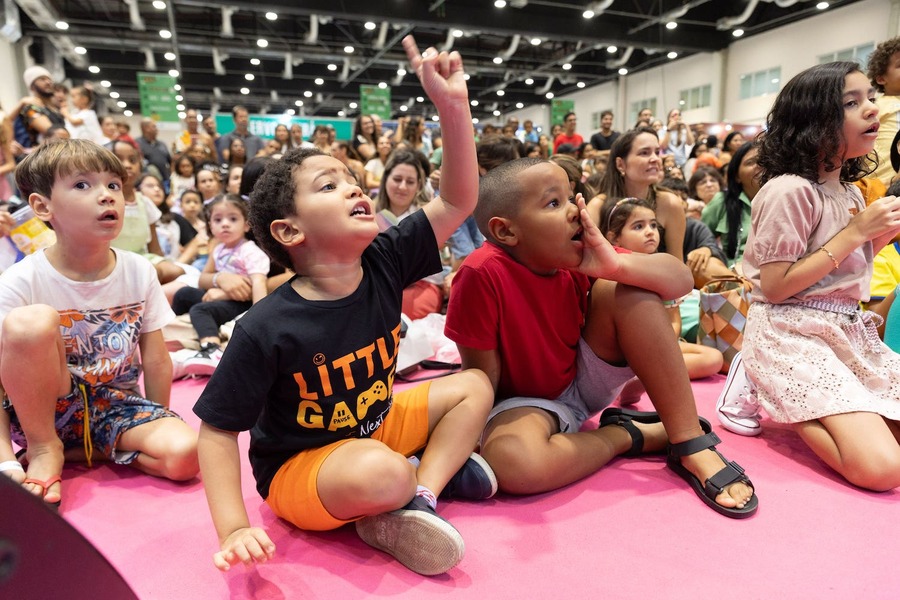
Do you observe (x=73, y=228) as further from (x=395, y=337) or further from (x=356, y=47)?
(x=356, y=47)

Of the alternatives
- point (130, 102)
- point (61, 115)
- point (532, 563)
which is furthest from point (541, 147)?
point (130, 102)

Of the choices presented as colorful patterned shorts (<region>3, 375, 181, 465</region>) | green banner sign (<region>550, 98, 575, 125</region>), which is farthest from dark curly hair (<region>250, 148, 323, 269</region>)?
green banner sign (<region>550, 98, 575, 125</region>)

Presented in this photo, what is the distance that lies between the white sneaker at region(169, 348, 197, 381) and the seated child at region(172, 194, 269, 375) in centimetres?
12

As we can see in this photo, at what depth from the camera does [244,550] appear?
862mm

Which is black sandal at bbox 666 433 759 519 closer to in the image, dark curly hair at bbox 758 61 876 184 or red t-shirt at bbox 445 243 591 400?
red t-shirt at bbox 445 243 591 400

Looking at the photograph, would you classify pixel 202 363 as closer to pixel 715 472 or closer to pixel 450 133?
pixel 450 133

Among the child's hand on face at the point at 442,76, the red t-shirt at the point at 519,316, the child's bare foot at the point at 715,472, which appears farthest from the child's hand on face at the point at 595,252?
the child's bare foot at the point at 715,472

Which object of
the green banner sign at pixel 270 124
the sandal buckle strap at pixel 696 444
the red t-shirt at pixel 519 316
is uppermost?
the green banner sign at pixel 270 124

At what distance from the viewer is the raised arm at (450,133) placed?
1014 mm

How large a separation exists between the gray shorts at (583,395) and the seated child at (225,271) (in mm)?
1633

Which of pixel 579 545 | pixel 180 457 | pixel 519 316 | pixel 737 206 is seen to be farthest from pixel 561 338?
pixel 737 206

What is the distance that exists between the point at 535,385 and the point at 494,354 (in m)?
0.14

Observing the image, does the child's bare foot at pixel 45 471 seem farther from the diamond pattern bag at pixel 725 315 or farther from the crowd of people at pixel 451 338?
the diamond pattern bag at pixel 725 315

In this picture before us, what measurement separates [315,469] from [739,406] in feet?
4.15
